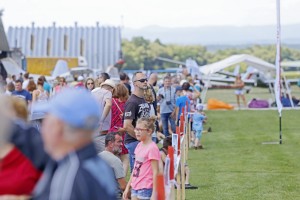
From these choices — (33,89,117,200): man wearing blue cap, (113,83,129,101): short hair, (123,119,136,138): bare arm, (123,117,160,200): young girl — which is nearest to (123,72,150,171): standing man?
(123,119,136,138): bare arm

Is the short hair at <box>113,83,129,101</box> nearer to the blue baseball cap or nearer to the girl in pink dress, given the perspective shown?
the girl in pink dress

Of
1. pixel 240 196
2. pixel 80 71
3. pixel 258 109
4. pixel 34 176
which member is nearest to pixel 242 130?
Result: pixel 258 109

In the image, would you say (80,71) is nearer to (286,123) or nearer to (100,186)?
(286,123)

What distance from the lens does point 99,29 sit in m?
70.6

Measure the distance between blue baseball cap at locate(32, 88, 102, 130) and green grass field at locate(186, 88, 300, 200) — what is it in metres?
9.95

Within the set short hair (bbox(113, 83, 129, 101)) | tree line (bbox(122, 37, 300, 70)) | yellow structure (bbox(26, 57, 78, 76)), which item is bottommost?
tree line (bbox(122, 37, 300, 70))

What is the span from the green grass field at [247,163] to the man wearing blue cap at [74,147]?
987cm

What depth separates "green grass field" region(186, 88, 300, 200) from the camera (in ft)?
48.8

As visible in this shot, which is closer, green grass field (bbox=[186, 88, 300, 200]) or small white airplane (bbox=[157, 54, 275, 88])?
green grass field (bbox=[186, 88, 300, 200])

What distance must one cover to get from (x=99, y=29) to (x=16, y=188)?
65649 mm

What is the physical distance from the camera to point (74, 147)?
438 cm

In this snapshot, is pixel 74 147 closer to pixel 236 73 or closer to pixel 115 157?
pixel 115 157

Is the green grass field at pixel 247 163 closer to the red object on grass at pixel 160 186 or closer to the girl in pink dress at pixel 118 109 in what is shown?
the girl in pink dress at pixel 118 109

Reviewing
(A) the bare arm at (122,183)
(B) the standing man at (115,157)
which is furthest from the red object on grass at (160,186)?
(A) the bare arm at (122,183)
